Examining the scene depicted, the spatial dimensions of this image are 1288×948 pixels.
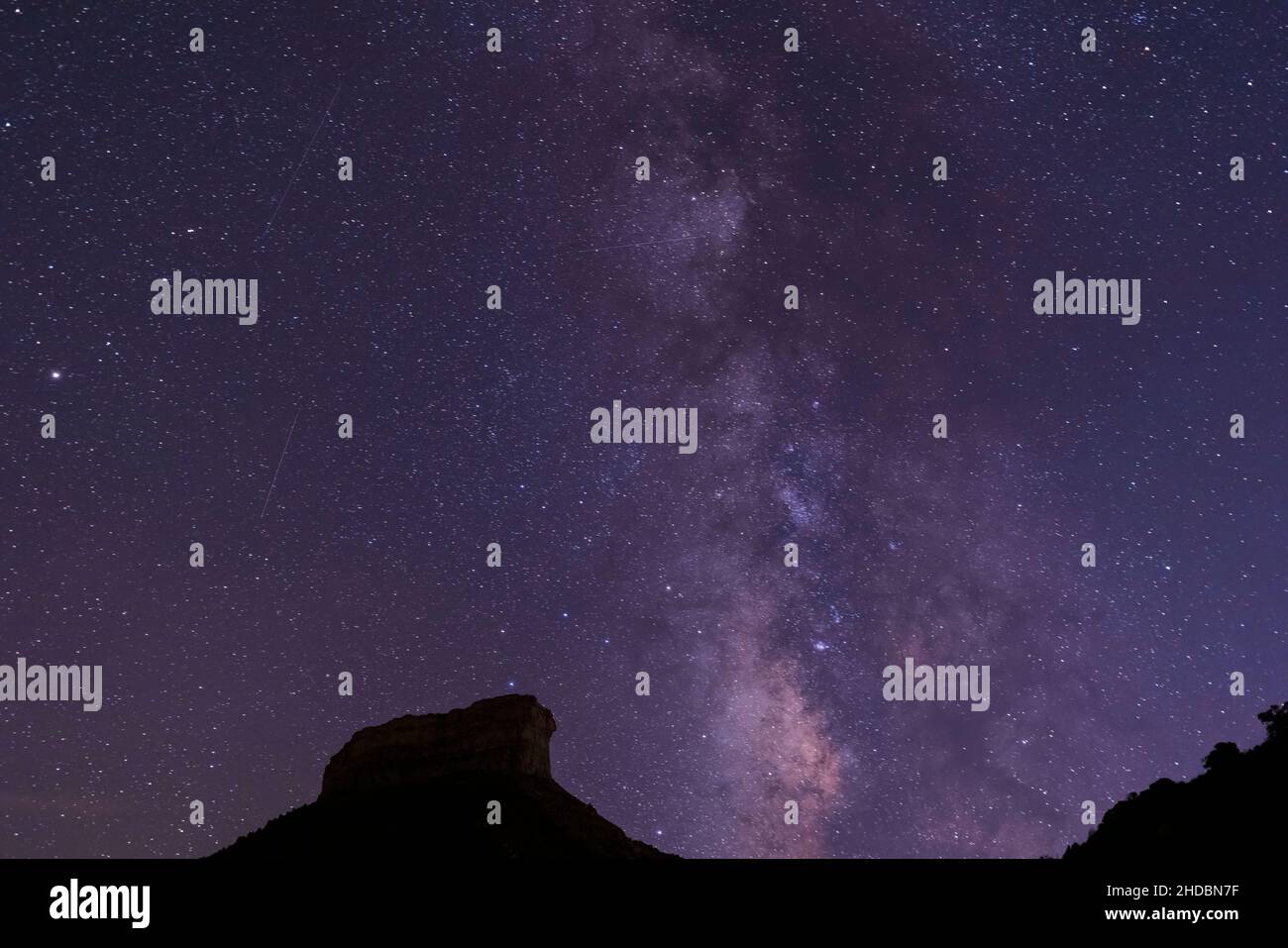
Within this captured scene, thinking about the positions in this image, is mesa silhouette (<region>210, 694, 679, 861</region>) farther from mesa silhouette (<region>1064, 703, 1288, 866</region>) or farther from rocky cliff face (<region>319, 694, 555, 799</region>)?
mesa silhouette (<region>1064, 703, 1288, 866</region>)

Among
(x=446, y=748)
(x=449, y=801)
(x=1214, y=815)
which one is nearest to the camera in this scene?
(x=1214, y=815)

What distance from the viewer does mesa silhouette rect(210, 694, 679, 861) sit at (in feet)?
233

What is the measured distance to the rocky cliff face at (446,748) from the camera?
94.8 m

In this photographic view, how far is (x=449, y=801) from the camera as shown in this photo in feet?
272

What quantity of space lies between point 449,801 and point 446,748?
52.4 ft

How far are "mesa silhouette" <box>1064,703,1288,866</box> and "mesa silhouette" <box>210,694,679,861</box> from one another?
3809 centimetres

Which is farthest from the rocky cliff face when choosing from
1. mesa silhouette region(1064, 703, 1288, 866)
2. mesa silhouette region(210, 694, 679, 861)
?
mesa silhouette region(1064, 703, 1288, 866)

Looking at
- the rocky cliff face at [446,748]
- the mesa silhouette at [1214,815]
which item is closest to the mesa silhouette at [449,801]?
the rocky cliff face at [446,748]

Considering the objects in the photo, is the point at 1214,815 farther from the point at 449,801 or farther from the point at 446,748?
the point at 446,748

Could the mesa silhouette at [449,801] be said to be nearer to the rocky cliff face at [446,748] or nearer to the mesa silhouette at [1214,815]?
the rocky cliff face at [446,748]

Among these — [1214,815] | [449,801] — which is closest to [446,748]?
[449,801]

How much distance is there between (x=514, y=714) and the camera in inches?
3927
